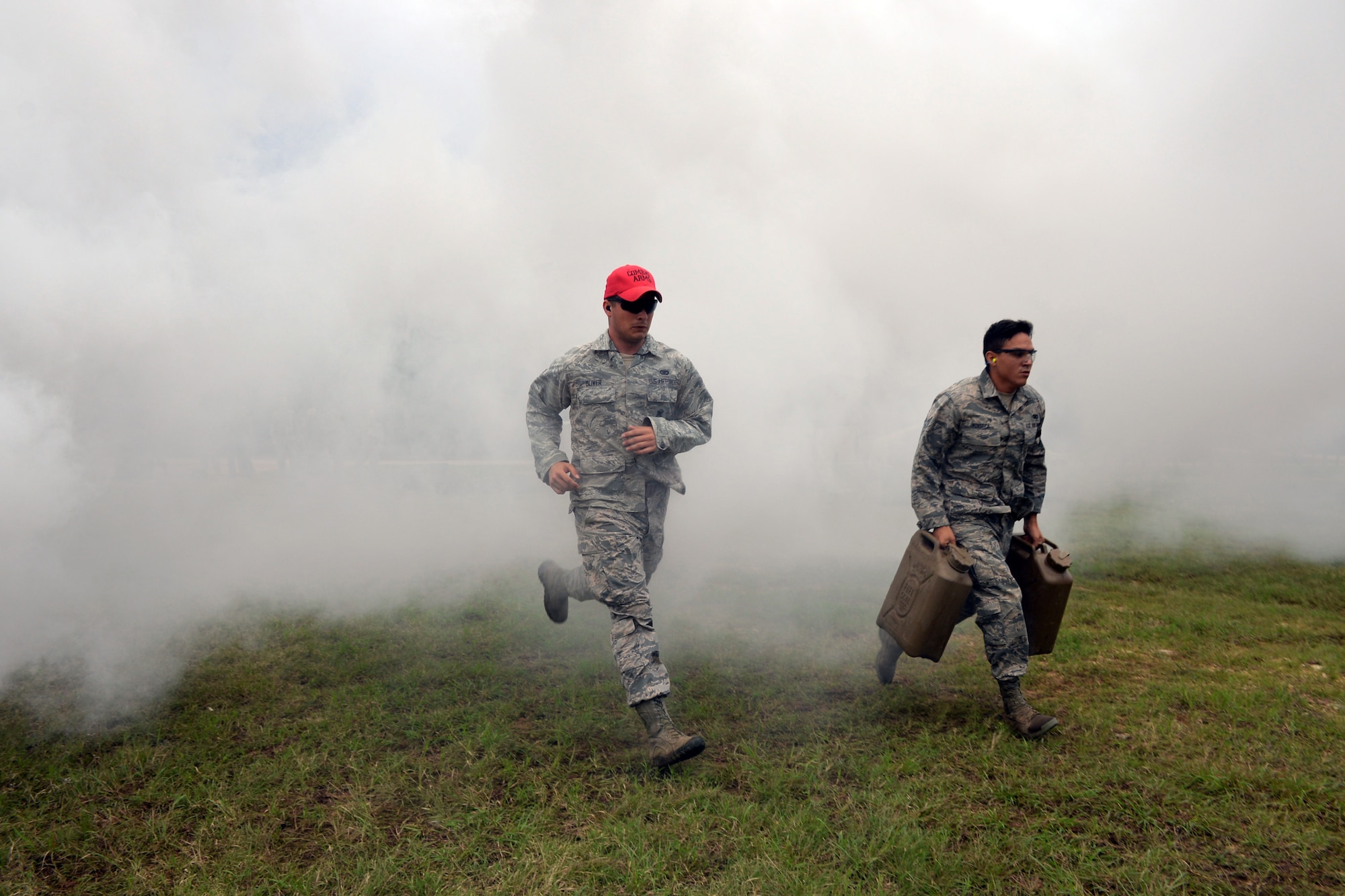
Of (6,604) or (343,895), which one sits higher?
(6,604)

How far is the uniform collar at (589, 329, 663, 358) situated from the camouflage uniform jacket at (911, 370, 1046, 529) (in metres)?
1.46

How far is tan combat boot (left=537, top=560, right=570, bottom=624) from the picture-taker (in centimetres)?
439

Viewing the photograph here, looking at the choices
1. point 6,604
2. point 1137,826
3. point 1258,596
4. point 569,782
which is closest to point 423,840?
point 569,782

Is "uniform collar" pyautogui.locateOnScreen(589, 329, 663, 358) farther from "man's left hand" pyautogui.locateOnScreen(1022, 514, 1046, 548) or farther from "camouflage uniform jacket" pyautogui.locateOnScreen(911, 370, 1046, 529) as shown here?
"man's left hand" pyautogui.locateOnScreen(1022, 514, 1046, 548)

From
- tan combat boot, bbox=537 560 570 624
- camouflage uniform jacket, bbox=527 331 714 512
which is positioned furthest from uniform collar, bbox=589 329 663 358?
tan combat boot, bbox=537 560 570 624

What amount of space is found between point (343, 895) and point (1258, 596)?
791 cm

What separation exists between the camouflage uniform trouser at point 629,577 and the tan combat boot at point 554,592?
604 millimetres

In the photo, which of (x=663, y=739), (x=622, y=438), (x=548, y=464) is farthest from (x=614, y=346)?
(x=663, y=739)

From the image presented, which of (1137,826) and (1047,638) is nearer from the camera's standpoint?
(1137,826)

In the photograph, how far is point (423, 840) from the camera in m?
2.63

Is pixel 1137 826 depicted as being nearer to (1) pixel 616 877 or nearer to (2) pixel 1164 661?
(1) pixel 616 877

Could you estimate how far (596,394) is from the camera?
3.80 m

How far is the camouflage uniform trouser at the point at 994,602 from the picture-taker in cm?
370

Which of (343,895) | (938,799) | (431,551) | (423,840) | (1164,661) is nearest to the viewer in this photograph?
(343,895)
